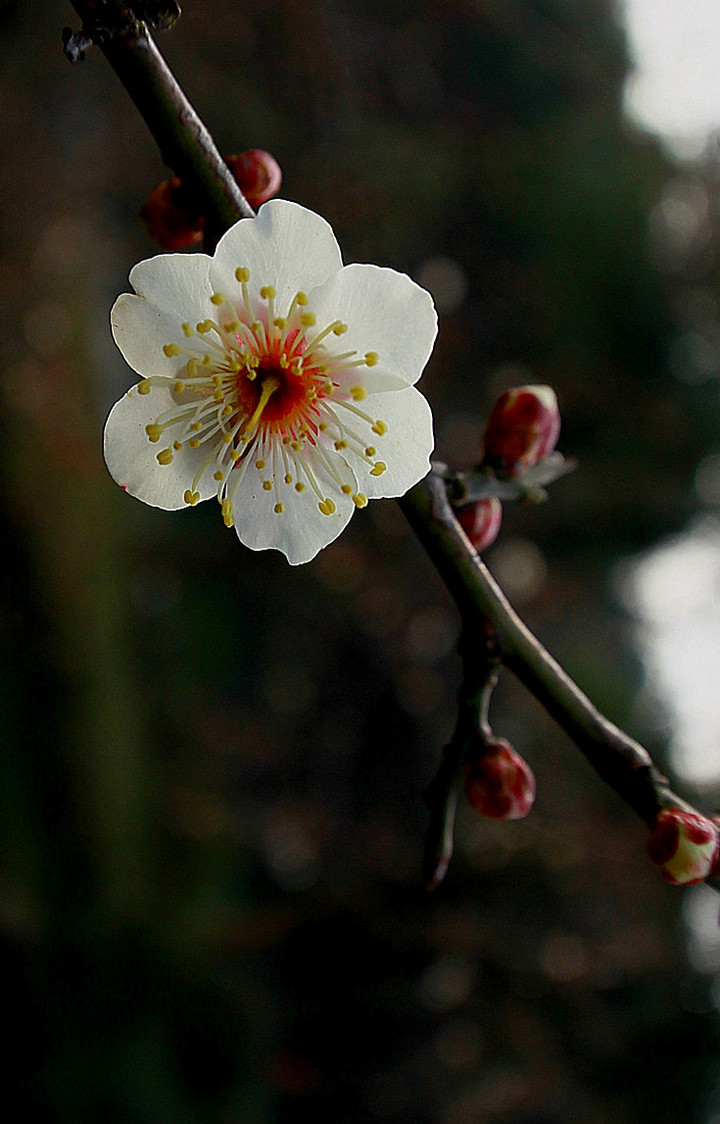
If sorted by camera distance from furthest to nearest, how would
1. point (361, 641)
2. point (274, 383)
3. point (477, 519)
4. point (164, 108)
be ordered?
point (361, 641) < point (477, 519) < point (274, 383) < point (164, 108)

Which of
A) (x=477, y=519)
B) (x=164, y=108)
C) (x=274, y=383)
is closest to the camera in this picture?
(x=164, y=108)

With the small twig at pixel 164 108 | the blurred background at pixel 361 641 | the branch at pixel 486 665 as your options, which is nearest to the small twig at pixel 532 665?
the branch at pixel 486 665

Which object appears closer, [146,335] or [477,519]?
[146,335]

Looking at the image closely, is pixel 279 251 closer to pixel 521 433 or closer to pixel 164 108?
pixel 164 108

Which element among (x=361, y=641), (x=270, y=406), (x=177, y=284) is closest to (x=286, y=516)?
(x=270, y=406)

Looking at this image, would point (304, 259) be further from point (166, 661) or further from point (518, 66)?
point (518, 66)

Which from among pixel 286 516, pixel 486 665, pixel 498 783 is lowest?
pixel 498 783

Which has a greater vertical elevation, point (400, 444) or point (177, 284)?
point (177, 284)

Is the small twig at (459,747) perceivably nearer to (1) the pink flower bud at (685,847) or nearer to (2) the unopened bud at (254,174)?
(1) the pink flower bud at (685,847)

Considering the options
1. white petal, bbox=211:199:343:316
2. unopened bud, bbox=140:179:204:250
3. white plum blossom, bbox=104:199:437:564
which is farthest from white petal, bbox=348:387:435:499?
unopened bud, bbox=140:179:204:250
